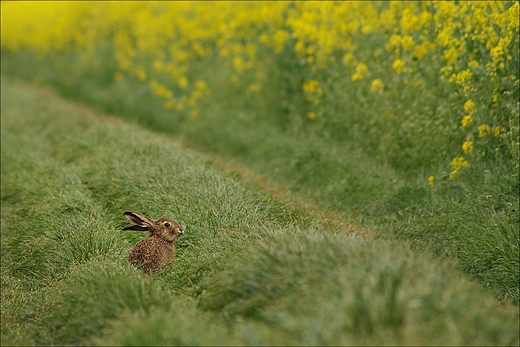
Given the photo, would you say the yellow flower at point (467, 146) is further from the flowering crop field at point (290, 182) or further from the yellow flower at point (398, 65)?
the yellow flower at point (398, 65)

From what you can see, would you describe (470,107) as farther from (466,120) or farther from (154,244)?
(154,244)

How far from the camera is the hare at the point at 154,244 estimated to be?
503 cm

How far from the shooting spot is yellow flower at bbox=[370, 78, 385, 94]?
8417 mm

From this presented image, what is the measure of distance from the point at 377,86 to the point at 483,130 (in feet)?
6.15

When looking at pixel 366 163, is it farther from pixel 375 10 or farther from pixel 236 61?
pixel 236 61

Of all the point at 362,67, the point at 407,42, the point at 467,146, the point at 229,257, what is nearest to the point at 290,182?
the point at 362,67

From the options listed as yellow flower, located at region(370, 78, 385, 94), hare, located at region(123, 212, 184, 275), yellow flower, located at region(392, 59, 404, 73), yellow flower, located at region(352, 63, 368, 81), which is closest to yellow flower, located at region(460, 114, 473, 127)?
yellow flower, located at region(392, 59, 404, 73)

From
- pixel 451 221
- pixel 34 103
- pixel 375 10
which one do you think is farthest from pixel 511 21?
pixel 34 103

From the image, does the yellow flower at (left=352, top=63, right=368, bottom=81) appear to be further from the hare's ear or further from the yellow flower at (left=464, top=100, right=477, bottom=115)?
the hare's ear

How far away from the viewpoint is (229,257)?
4617mm

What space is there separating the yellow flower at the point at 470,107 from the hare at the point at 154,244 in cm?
324

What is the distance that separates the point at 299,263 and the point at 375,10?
605 centimetres

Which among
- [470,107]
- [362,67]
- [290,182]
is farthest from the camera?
[362,67]

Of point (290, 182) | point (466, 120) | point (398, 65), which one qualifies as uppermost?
point (398, 65)
